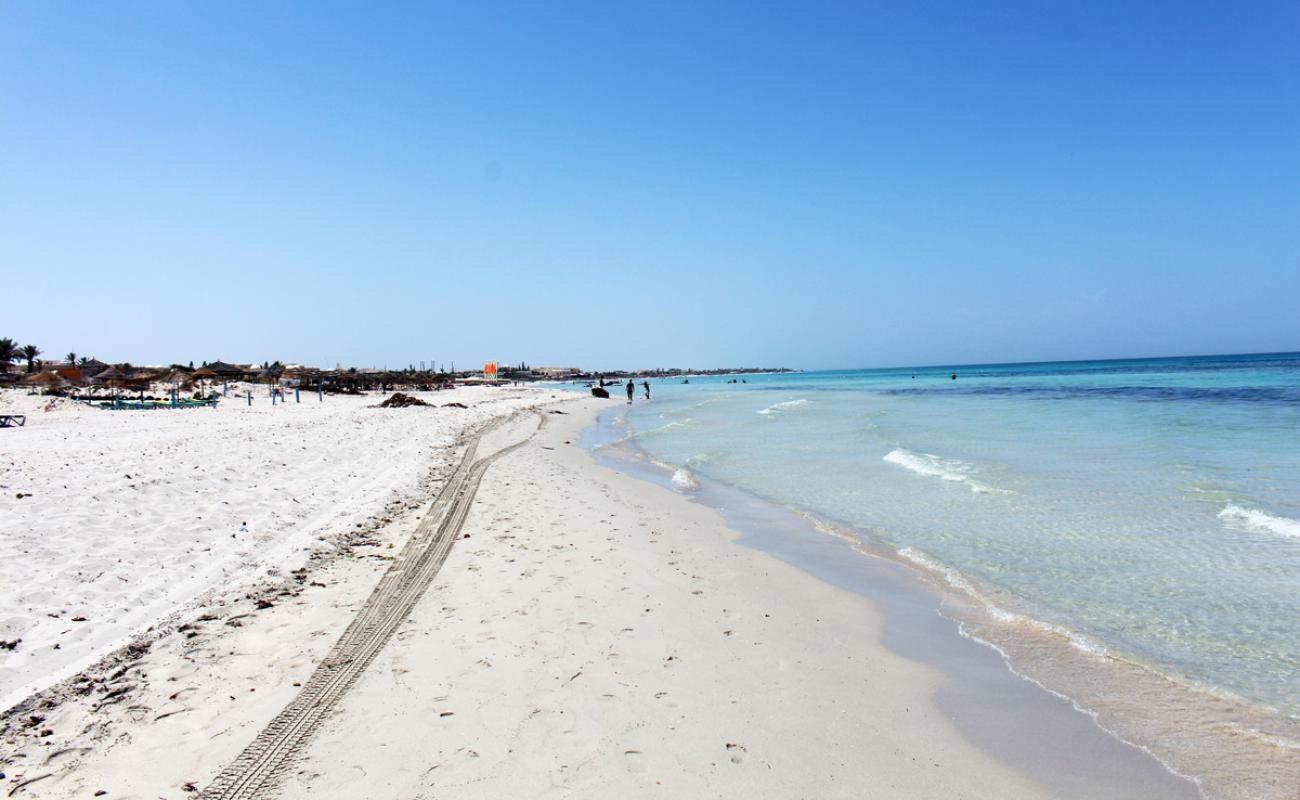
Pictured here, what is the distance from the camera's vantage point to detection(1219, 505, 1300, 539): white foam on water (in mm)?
8297

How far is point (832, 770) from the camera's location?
3.50 m

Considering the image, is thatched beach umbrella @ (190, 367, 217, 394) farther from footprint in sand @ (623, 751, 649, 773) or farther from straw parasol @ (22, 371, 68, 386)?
Answer: footprint in sand @ (623, 751, 649, 773)

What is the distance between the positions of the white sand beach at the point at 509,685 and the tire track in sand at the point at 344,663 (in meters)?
0.03

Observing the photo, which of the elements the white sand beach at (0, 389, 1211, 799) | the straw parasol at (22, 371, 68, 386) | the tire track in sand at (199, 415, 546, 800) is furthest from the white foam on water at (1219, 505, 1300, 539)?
the straw parasol at (22, 371, 68, 386)

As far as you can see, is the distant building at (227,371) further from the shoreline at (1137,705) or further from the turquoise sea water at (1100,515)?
the shoreline at (1137,705)

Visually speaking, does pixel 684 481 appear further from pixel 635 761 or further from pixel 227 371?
pixel 227 371

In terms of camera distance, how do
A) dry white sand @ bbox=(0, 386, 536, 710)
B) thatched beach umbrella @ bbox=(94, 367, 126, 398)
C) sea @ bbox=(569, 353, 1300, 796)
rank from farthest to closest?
1. thatched beach umbrella @ bbox=(94, 367, 126, 398)
2. dry white sand @ bbox=(0, 386, 536, 710)
3. sea @ bbox=(569, 353, 1300, 796)

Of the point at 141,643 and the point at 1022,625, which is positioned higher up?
the point at 141,643

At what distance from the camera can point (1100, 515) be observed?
378 inches

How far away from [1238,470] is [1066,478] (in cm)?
352

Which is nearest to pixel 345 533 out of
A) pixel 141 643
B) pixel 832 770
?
pixel 141 643

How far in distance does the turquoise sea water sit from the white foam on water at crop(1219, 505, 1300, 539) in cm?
2

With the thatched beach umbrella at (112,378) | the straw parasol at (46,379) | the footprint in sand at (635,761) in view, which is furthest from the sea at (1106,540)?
the straw parasol at (46,379)

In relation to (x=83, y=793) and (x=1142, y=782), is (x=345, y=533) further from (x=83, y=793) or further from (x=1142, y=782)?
(x=1142, y=782)
